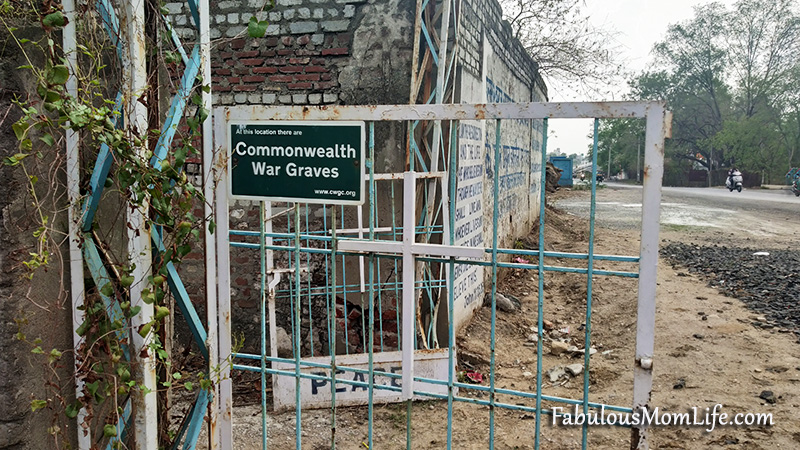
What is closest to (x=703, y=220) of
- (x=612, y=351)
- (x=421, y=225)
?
(x=612, y=351)

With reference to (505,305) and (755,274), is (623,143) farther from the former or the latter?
(505,305)

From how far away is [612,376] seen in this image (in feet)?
16.1

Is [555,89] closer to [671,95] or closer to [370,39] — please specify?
[370,39]

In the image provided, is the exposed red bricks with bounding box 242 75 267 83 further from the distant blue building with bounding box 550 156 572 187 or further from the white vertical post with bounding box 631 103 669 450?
the distant blue building with bounding box 550 156 572 187

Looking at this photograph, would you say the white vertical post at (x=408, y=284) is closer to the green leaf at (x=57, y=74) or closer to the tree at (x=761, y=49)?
the green leaf at (x=57, y=74)

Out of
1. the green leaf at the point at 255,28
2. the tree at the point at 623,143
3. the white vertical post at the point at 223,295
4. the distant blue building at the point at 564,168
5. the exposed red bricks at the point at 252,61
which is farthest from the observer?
the tree at the point at 623,143

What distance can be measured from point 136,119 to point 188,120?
18cm

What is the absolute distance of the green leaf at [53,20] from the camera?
6.10 feet

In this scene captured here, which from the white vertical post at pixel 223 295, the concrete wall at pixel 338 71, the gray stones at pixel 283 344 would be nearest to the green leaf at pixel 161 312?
the white vertical post at pixel 223 295

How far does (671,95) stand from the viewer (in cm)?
3956

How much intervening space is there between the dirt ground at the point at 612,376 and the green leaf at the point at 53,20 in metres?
2.47

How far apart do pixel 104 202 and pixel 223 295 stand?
59cm

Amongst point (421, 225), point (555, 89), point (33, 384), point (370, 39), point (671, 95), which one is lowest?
point (33, 384)

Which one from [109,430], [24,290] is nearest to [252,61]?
[24,290]
